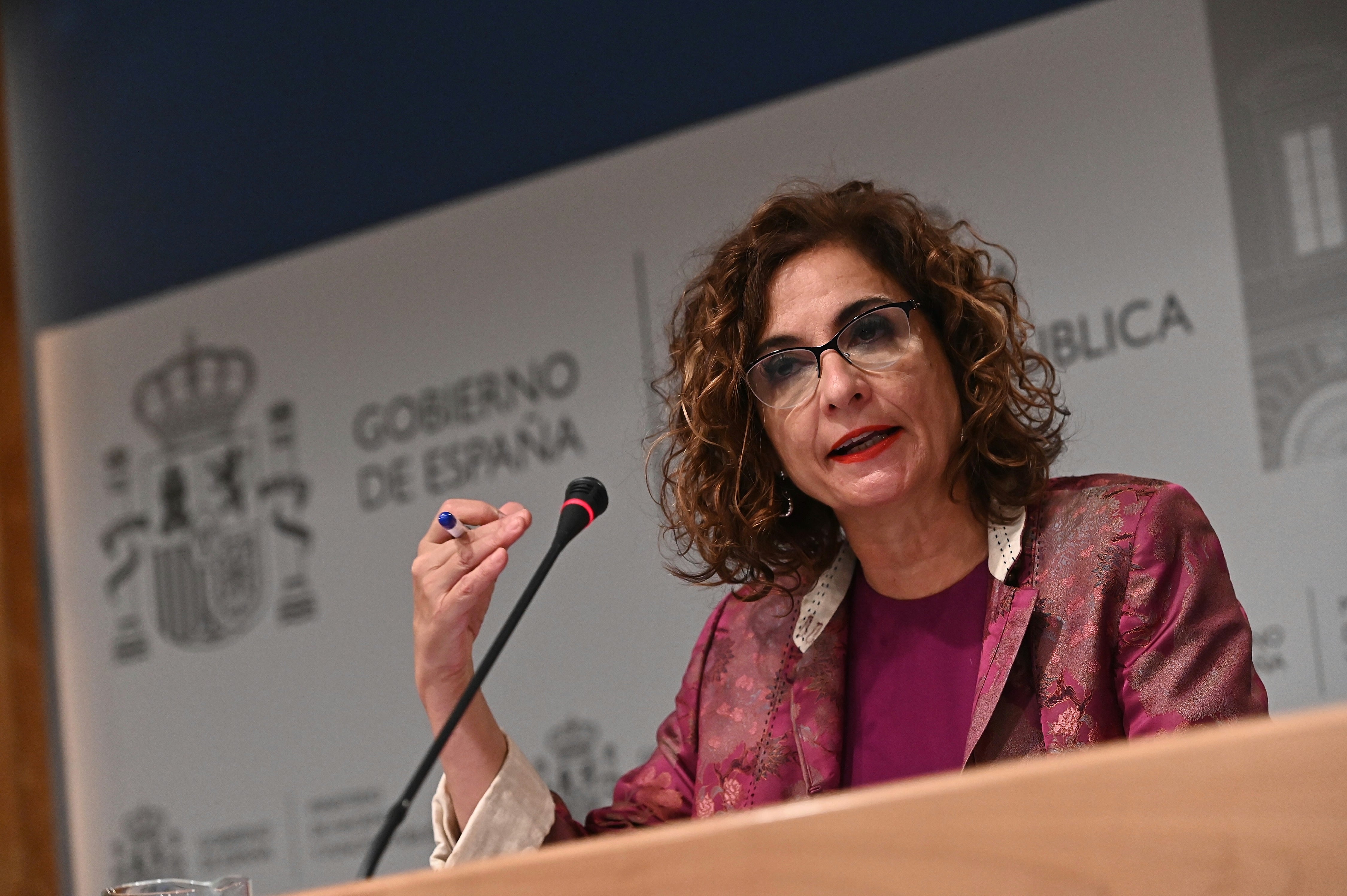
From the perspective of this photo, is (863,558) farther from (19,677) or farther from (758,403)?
(19,677)

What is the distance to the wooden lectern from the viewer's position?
0.66 meters

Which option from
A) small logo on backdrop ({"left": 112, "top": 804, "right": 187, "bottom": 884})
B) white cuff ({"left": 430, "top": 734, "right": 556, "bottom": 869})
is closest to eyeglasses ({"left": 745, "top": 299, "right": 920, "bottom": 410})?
white cuff ({"left": 430, "top": 734, "right": 556, "bottom": 869})

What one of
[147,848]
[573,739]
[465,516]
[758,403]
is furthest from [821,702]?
[147,848]

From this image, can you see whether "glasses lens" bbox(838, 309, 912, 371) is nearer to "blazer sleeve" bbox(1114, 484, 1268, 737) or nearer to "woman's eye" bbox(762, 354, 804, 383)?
"woman's eye" bbox(762, 354, 804, 383)

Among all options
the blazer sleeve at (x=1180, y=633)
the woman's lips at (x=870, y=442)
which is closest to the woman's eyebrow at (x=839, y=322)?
the woman's lips at (x=870, y=442)

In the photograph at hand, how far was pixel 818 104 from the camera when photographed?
9.77 ft

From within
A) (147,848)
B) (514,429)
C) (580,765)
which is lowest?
(147,848)

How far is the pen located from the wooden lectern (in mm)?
813

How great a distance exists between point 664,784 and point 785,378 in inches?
21.9

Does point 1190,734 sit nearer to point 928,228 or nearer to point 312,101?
point 928,228

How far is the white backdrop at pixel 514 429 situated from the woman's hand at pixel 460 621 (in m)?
1.05

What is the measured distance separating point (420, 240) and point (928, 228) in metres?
1.96

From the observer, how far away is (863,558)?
5.76 feet

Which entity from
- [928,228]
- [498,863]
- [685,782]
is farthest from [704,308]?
[498,863]
